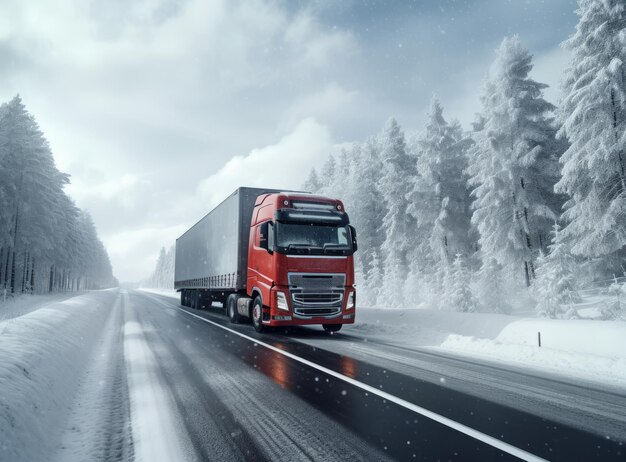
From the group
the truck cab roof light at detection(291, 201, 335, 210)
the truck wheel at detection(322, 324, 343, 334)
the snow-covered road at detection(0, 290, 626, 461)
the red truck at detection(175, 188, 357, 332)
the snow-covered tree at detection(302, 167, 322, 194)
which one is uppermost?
the snow-covered tree at detection(302, 167, 322, 194)

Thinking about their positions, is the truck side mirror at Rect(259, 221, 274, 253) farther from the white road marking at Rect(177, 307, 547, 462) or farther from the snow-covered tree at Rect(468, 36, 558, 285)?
the snow-covered tree at Rect(468, 36, 558, 285)

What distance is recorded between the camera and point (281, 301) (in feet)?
36.8

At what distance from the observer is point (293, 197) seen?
12.3 metres

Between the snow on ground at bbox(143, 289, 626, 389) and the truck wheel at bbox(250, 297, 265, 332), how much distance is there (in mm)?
3180

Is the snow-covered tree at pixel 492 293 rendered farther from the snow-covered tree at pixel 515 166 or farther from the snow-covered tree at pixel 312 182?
the snow-covered tree at pixel 312 182

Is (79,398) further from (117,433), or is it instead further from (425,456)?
(425,456)

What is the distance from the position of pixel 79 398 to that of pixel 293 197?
8259mm

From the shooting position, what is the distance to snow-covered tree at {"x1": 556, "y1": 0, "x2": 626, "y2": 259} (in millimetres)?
15953

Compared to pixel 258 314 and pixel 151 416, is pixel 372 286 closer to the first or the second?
pixel 258 314

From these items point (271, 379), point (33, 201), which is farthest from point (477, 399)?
point (33, 201)

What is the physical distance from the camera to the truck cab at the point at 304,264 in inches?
442

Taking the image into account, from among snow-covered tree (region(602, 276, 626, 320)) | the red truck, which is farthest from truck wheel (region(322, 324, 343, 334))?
snow-covered tree (region(602, 276, 626, 320))

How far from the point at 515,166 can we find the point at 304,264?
16351 millimetres

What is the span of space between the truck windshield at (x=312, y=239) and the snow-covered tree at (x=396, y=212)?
18.6 metres
